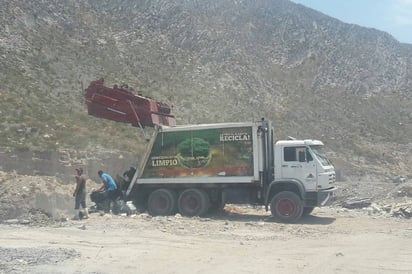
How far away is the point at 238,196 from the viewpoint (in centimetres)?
1819

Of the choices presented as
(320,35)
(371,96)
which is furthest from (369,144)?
(320,35)

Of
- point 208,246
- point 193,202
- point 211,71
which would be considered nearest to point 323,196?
point 193,202

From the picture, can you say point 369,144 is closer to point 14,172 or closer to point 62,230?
point 14,172

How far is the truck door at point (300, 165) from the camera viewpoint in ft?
56.9

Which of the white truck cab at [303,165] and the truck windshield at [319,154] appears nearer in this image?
the white truck cab at [303,165]

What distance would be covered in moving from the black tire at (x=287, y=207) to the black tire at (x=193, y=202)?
2.21 m

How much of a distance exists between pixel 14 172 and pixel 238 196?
991cm

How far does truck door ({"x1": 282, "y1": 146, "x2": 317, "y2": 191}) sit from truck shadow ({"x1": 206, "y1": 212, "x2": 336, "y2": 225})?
1041mm

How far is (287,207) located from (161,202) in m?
4.24

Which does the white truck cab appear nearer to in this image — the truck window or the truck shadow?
the truck window

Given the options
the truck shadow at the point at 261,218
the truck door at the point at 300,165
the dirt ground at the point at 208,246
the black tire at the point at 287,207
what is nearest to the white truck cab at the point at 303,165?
the truck door at the point at 300,165

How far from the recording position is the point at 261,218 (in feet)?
60.0

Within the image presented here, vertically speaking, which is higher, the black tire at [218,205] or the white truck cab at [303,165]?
the white truck cab at [303,165]

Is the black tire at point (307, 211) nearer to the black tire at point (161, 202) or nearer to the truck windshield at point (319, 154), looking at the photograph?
the truck windshield at point (319, 154)
